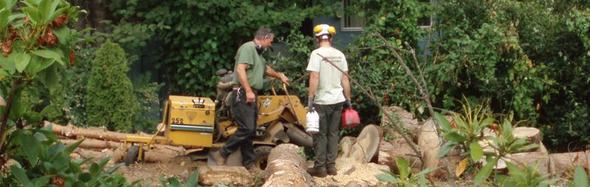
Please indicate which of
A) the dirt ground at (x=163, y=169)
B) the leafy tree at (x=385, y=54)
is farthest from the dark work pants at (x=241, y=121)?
the leafy tree at (x=385, y=54)

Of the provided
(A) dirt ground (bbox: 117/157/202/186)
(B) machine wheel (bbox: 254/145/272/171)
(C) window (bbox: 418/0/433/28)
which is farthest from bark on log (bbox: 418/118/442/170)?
(C) window (bbox: 418/0/433/28)

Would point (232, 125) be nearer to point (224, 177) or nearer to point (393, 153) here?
point (224, 177)

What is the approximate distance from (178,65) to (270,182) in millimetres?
7145

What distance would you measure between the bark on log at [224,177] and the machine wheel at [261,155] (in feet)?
3.23

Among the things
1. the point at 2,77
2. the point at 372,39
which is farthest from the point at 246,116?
the point at 2,77

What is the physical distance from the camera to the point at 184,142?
12.2m

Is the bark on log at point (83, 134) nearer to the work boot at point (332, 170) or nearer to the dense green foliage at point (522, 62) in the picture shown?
the work boot at point (332, 170)

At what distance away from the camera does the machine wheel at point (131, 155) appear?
12.7 metres

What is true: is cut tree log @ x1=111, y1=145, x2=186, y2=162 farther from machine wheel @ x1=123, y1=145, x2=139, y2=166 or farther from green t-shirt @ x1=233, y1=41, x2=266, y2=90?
green t-shirt @ x1=233, y1=41, x2=266, y2=90

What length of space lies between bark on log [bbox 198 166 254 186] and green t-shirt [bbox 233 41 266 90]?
3.33 feet

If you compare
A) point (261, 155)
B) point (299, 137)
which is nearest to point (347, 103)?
point (299, 137)

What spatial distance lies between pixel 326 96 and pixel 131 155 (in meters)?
2.73

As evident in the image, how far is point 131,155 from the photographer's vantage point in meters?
12.7

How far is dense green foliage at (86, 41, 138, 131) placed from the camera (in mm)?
14984
